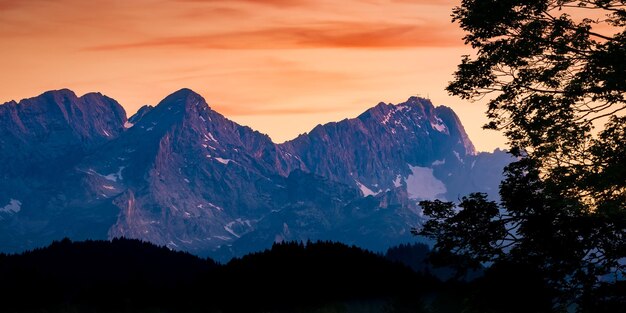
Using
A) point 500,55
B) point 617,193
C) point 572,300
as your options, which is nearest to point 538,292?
point 572,300

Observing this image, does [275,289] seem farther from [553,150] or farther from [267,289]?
[553,150]

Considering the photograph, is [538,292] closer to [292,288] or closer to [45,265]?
[292,288]

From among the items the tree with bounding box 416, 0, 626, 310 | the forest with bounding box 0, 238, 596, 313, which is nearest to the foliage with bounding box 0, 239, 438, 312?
the forest with bounding box 0, 238, 596, 313

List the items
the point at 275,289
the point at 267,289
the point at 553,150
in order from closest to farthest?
the point at 553,150 < the point at 275,289 < the point at 267,289

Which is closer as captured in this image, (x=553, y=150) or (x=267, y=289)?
(x=553, y=150)

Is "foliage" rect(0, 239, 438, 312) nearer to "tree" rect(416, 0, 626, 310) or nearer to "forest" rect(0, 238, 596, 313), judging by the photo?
"forest" rect(0, 238, 596, 313)

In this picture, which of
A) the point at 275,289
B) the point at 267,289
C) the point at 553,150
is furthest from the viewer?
the point at 267,289

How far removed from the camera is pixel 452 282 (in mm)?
54562

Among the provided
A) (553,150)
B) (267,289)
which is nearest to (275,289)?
(267,289)

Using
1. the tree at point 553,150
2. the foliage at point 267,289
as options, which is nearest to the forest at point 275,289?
the foliage at point 267,289

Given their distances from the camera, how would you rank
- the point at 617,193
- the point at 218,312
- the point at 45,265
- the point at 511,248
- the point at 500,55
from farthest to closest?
the point at 45,265 < the point at 218,312 < the point at 511,248 < the point at 500,55 < the point at 617,193

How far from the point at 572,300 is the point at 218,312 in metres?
75.2

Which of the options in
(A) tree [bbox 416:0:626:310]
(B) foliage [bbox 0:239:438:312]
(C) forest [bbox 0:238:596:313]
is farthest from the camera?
(B) foliage [bbox 0:239:438:312]

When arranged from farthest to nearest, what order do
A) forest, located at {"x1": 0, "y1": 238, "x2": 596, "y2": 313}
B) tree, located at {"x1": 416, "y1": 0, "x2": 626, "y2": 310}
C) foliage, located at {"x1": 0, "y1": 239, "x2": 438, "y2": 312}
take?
foliage, located at {"x1": 0, "y1": 239, "x2": 438, "y2": 312}, forest, located at {"x1": 0, "y1": 238, "x2": 596, "y2": 313}, tree, located at {"x1": 416, "y1": 0, "x2": 626, "y2": 310}
